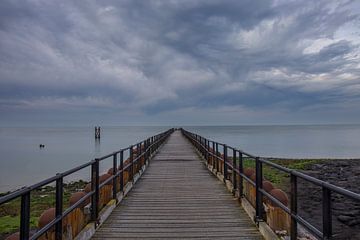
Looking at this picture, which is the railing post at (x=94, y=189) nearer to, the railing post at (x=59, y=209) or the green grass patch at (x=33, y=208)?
the railing post at (x=59, y=209)

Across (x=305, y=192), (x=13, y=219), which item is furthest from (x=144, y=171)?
(x=305, y=192)

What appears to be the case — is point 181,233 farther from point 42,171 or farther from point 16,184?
point 42,171

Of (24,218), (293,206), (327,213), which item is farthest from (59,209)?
(327,213)

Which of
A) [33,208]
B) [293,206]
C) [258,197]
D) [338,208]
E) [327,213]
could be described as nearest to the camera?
[327,213]

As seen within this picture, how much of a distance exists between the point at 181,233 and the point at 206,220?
955mm

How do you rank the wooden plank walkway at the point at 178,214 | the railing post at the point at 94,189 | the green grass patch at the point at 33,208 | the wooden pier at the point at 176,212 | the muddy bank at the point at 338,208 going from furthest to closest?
the green grass patch at the point at 33,208, the muddy bank at the point at 338,208, the railing post at the point at 94,189, the wooden plank walkway at the point at 178,214, the wooden pier at the point at 176,212

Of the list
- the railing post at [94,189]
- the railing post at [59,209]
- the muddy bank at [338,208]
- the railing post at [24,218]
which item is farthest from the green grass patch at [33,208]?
the railing post at [24,218]

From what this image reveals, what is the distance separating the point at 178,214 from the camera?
7.34 m

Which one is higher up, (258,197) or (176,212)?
(258,197)

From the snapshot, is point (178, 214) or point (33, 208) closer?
point (178, 214)

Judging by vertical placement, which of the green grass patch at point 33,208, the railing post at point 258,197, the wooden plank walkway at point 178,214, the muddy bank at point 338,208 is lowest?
the green grass patch at point 33,208

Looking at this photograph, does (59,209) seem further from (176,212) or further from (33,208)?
(33,208)

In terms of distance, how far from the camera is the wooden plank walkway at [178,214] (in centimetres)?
604

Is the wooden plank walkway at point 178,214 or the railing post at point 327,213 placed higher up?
the railing post at point 327,213
